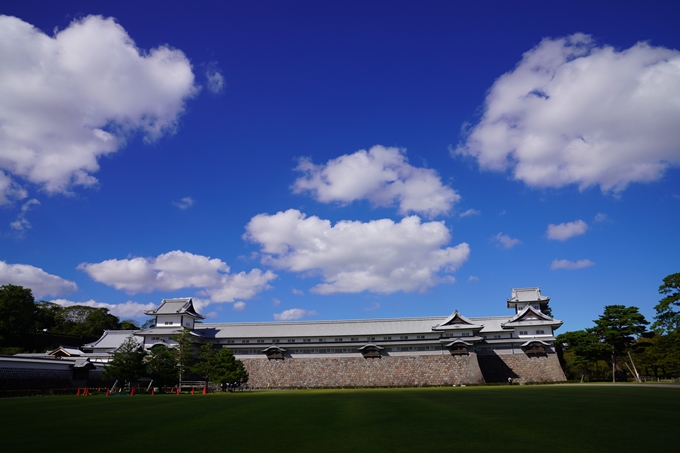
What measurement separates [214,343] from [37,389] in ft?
73.6

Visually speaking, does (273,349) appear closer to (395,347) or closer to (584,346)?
(395,347)

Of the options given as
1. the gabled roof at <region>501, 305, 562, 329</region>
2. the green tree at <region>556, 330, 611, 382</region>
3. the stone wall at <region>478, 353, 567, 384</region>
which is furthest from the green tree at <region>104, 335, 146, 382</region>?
the green tree at <region>556, 330, 611, 382</region>

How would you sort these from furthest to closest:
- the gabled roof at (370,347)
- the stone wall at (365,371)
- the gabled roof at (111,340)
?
the gabled roof at (111,340), the gabled roof at (370,347), the stone wall at (365,371)

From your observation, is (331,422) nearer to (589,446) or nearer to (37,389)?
(589,446)

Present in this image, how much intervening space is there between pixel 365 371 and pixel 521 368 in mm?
17825

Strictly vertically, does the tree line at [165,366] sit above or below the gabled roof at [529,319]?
below

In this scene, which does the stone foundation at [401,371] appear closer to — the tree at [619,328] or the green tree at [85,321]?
the tree at [619,328]

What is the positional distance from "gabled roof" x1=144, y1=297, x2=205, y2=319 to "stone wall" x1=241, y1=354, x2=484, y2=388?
10480mm

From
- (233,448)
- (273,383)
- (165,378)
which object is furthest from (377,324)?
(233,448)

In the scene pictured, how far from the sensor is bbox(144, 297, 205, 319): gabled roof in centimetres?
5622

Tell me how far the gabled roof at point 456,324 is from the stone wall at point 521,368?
13.7 feet

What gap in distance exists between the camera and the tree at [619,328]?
157 ft

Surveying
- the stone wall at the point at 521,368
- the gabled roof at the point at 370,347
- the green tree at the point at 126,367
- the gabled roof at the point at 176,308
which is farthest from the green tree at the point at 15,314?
the stone wall at the point at 521,368

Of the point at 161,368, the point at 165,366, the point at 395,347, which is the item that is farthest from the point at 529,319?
the point at 161,368
